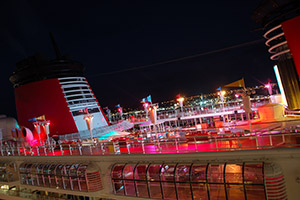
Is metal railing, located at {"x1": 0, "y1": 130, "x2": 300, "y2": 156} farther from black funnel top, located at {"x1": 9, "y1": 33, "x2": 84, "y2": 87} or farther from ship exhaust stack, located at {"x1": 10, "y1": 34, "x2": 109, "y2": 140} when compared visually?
black funnel top, located at {"x1": 9, "y1": 33, "x2": 84, "y2": 87}

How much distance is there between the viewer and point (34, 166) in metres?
13.2

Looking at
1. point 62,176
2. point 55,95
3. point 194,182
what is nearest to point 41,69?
point 55,95

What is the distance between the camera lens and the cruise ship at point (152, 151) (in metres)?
7.82

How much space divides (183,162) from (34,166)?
9184 millimetres

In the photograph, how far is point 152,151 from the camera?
31.6ft

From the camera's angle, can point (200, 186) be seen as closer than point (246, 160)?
No

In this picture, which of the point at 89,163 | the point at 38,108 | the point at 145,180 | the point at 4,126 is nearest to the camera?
the point at 145,180

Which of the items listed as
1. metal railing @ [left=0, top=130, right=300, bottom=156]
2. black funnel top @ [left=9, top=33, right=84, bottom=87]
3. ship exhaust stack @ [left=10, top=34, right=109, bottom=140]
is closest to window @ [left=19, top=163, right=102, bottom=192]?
metal railing @ [left=0, top=130, right=300, bottom=156]

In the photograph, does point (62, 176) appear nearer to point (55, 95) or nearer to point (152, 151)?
point (152, 151)

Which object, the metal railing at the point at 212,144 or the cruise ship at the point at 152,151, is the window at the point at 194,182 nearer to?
the cruise ship at the point at 152,151

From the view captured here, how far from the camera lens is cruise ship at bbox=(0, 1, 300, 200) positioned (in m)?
7.82

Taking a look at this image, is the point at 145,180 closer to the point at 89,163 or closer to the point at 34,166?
the point at 89,163

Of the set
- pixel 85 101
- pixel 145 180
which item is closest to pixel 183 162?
pixel 145 180

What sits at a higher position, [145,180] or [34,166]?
[34,166]
